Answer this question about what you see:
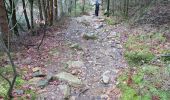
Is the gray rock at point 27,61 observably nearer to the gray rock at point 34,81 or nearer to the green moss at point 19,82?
the gray rock at point 34,81

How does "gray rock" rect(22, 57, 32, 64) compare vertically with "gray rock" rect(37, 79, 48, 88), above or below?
above

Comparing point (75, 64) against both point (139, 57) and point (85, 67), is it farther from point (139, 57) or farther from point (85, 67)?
point (139, 57)

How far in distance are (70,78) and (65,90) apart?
2.37ft

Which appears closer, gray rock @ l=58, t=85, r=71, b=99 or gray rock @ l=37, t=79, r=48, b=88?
gray rock @ l=58, t=85, r=71, b=99

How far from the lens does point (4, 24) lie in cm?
1043

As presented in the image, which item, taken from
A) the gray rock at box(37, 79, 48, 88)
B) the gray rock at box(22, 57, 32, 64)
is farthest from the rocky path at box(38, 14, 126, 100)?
the gray rock at box(22, 57, 32, 64)

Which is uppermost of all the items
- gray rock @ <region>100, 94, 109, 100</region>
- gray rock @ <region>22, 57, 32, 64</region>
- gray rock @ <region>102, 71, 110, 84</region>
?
gray rock @ <region>22, 57, 32, 64</region>

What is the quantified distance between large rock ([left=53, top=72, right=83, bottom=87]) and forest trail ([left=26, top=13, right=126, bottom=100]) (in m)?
0.03

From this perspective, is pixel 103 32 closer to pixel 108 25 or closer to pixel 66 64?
pixel 108 25

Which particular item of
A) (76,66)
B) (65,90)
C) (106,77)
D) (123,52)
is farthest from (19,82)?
(123,52)

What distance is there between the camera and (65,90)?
7637 millimetres

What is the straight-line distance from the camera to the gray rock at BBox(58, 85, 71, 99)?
7401 millimetres

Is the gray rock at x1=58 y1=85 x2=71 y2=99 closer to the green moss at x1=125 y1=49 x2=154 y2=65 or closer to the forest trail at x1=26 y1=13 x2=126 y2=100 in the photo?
the forest trail at x1=26 y1=13 x2=126 y2=100

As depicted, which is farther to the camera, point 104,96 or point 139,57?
point 139,57
